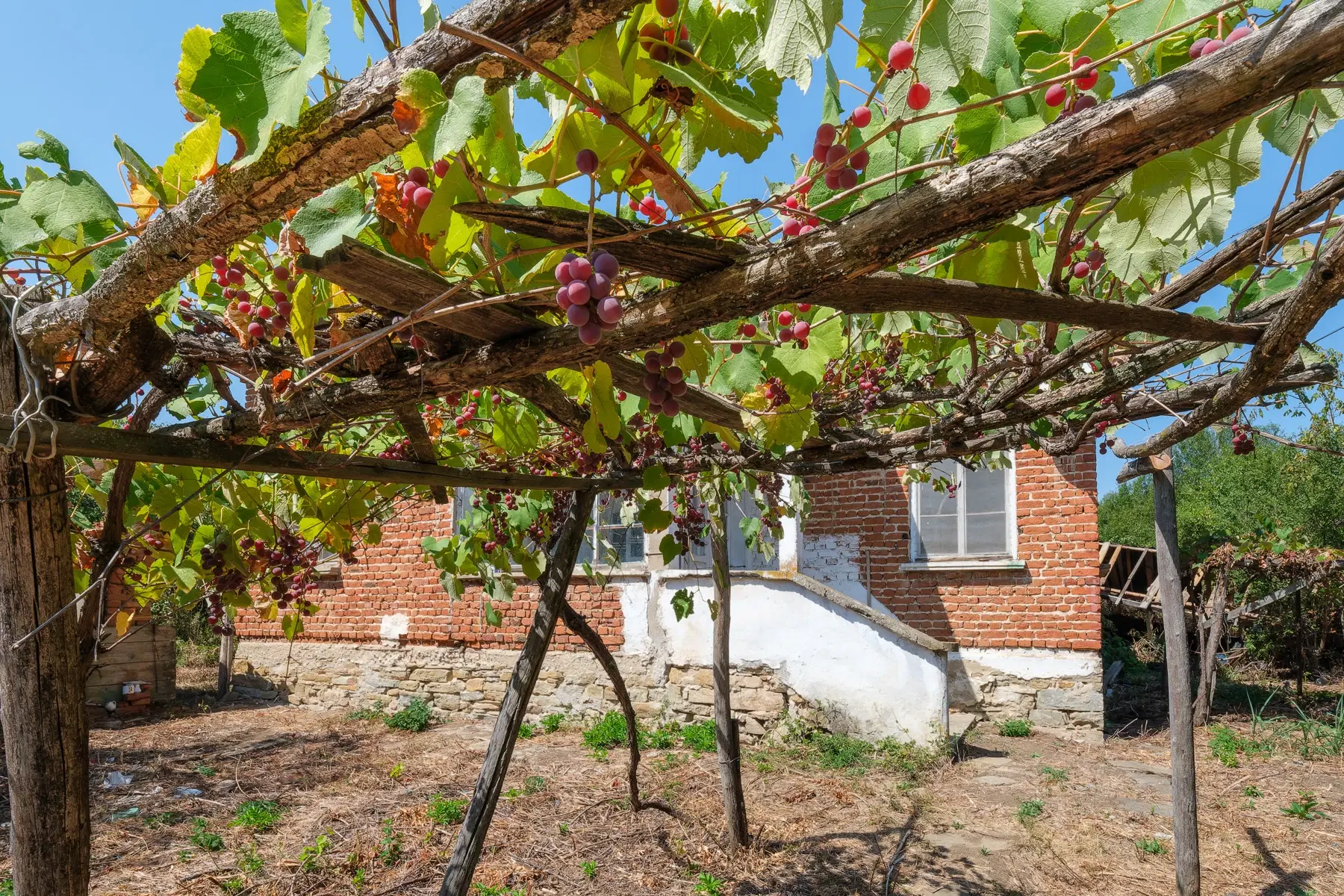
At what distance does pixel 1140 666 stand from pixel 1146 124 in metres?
11.9

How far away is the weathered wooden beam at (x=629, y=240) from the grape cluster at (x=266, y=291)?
64 centimetres

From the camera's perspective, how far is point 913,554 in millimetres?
7359

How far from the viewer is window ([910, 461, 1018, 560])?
23.4ft

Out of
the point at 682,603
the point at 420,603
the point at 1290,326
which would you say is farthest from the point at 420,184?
the point at 420,603

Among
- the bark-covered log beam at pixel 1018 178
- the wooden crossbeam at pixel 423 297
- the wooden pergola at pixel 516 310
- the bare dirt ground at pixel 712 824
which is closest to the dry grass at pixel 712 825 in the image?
the bare dirt ground at pixel 712 824

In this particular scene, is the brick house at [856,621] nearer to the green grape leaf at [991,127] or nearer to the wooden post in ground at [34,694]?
the wooden post in ground at [34,694]

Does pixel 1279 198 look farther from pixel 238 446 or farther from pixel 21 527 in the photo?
pixel 21 527

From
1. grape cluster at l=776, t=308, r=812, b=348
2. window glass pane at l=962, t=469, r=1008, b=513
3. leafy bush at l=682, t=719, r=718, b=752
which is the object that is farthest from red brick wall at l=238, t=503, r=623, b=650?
grape cluster at l=776, t=308, r=812, b=348

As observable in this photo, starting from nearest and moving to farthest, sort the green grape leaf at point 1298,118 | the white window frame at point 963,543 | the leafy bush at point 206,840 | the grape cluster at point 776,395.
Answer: the green grape leaf at point 1298,118, the grape cluster at point 776,395, the leafy bush at point 206,840, the white window frame at point 963,543

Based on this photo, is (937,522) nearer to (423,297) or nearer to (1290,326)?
(1290,326)

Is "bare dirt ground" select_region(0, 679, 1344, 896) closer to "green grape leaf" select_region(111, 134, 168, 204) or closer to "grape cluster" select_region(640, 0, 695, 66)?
"green grape leaf" select_region(111, 134, 168, 204)

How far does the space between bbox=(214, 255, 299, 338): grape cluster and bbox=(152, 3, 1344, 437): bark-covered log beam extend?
0.63 metres

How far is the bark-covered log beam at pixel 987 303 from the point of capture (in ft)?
3.21

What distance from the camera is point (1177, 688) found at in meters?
3.74
